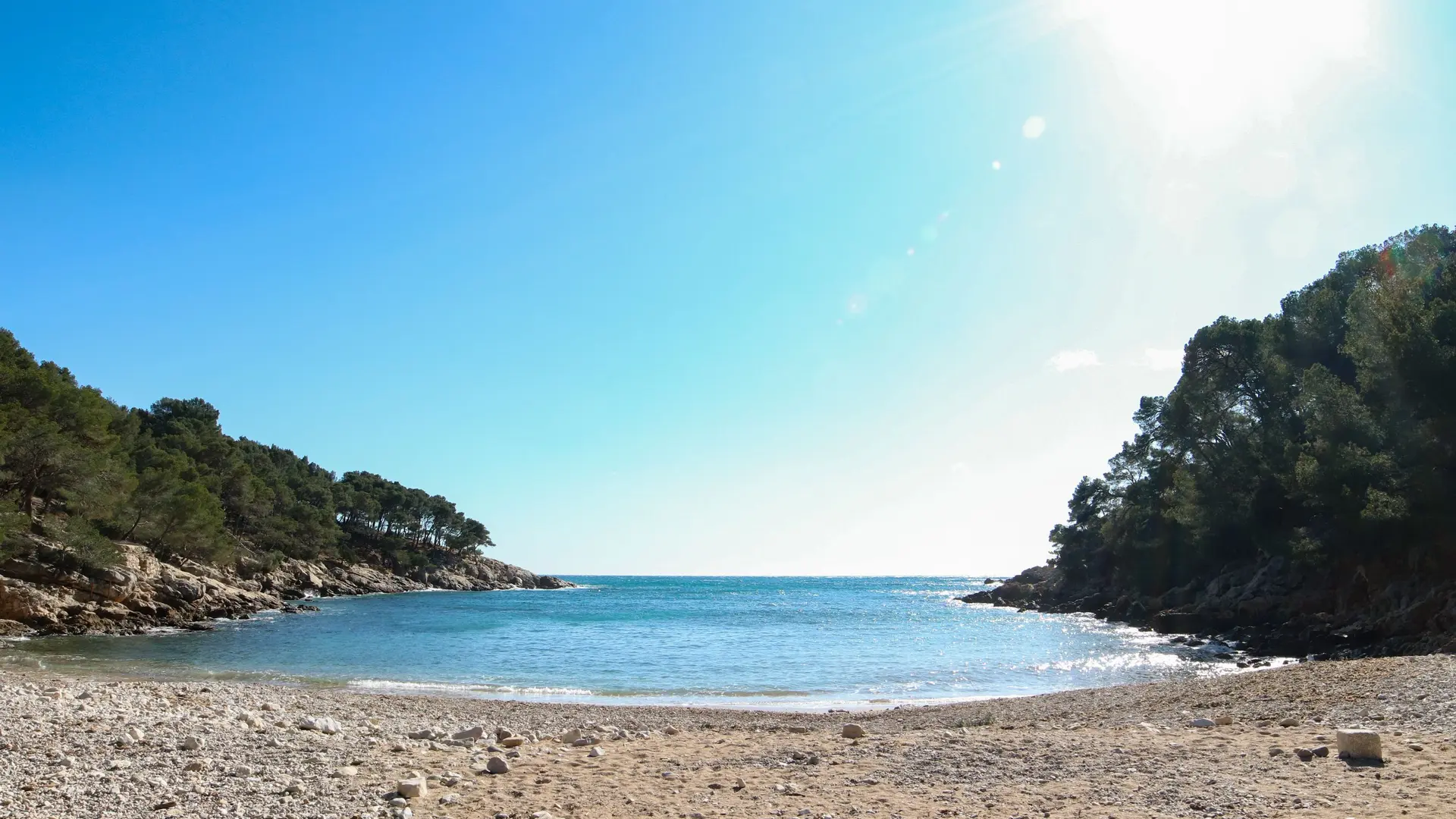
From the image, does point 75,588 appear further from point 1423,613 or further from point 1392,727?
point 1423,613

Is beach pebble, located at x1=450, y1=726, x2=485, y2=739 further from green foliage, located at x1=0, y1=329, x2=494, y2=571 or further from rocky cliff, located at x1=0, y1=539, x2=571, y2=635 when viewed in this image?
rocky cliff, located at x1=0, y1=539, x2=571, y2=635

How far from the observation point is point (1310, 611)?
35719mm

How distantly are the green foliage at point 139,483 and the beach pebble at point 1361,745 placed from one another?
135 ft

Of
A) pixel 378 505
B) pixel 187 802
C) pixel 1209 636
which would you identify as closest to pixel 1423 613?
pixel 1209 636

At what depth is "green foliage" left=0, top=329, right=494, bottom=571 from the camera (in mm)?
38719

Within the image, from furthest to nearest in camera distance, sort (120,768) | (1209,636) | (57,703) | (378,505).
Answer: (378,505) < (1209,636) < (57,703) < (120,768)

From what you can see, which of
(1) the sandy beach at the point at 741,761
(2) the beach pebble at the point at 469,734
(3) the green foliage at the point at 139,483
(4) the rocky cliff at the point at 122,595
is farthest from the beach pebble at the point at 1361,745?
(4) the rocky cliff at the point at 122,595

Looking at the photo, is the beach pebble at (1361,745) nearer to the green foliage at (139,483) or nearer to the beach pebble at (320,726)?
the beach pebble at (320,726)

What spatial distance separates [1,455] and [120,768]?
118 ft

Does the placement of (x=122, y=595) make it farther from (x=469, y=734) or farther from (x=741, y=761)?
(x=741, y=761)

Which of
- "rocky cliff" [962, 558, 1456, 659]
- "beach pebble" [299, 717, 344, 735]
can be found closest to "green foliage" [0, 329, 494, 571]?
"beach pebble" [299, 717, 344, 735]

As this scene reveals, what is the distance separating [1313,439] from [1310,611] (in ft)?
27.3

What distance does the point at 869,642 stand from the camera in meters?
42.8

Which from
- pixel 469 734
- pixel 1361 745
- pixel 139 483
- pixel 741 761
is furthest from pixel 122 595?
pixel 1361 745
